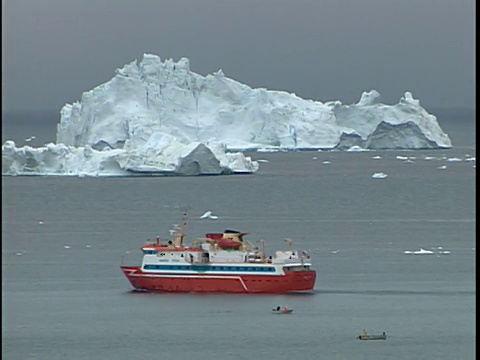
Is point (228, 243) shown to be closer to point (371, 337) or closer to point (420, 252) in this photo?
point (371, 337)

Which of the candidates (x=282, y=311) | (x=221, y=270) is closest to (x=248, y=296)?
(x=221, y=270)

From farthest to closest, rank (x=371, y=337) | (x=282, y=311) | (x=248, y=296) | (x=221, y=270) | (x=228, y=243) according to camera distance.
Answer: (x=228, y=243) < (x=221, y=270) < (x=248, y=296) < (x=282, y=311) < (x=371, y=337)

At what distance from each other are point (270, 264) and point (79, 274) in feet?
14.9

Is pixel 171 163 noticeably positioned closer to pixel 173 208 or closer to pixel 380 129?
pixel 173 208

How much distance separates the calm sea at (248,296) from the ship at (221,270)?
414 mm

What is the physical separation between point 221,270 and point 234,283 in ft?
1.24

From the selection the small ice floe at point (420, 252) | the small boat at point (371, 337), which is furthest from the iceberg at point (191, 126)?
the small boat at point (371, 337)

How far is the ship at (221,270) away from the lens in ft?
64.8

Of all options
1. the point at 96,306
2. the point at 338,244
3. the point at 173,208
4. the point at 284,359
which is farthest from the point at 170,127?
the point at 284,359

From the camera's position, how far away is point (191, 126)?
53.5 metres

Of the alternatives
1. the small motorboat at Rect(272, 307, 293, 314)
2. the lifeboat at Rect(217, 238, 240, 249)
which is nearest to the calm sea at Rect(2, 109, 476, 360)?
the small motorboat at Rect(272, 307, 293, 314)

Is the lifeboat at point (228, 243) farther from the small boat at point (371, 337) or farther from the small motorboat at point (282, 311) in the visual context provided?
the small boat at point (371, 337)

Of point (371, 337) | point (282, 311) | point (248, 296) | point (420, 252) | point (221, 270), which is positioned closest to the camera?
point (371, 337)

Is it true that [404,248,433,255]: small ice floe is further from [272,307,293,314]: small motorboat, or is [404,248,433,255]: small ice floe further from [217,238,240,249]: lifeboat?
[272,307,293,314]: small motorboat
